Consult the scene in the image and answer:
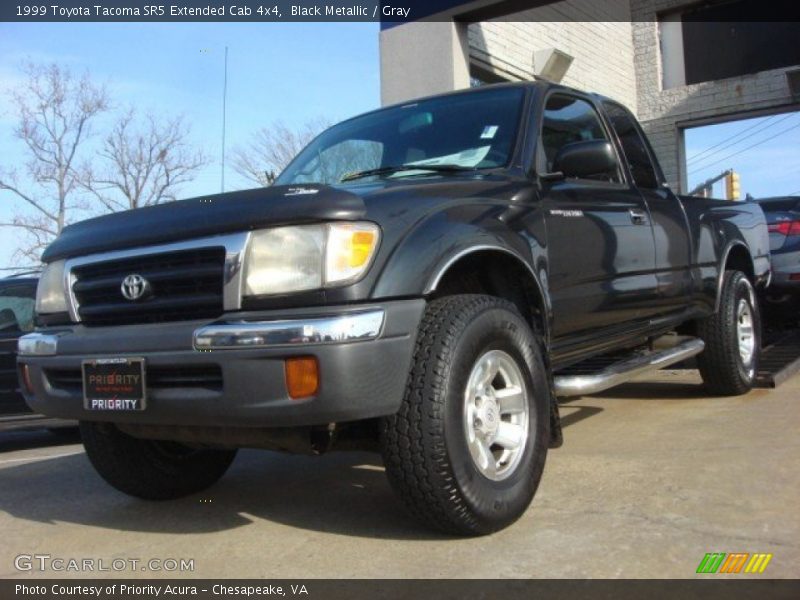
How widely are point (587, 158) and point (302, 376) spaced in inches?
75.5

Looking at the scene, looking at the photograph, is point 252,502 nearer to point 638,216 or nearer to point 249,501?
point 249,501

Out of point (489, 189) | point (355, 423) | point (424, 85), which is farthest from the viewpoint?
point (424, 85)

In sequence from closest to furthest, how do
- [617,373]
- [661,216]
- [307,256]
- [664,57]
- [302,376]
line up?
[302,376] < [307,256] < [617,373] < [661,216] < [664,57]

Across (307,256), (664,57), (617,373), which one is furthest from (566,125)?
(664,57)

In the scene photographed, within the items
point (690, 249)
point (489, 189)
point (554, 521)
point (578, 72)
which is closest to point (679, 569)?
point (554, 521)

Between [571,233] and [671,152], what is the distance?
423 inches

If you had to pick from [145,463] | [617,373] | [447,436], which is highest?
[617,373]

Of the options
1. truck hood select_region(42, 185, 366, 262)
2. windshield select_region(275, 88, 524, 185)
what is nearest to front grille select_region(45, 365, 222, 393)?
truck hood select_region(42, 185, 366, 262)

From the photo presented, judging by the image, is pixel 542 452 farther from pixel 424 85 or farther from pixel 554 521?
pixel 424 85

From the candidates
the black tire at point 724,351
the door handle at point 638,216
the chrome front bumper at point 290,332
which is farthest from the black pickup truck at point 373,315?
the black tire at point 724,351

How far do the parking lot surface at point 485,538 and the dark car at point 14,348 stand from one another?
1.56m

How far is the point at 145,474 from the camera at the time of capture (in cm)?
378

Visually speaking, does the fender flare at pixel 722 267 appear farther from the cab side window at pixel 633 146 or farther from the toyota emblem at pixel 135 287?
the toyota emblem at pixel 135 287

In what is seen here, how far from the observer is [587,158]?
12.4 feet
